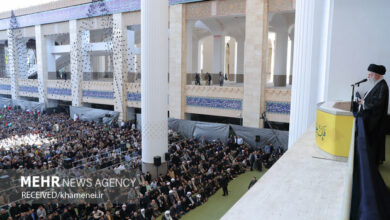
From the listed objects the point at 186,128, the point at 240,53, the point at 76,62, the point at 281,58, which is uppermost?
the point at 240,53

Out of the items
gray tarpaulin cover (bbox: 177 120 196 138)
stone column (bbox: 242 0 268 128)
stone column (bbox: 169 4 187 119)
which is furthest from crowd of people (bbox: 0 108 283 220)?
stone column (bbox: 169 4 187 119)

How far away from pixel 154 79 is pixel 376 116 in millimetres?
9602

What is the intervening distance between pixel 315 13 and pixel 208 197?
7.21m

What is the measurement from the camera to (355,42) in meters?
5.86

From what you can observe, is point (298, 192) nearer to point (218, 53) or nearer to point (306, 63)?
point (306, 63)

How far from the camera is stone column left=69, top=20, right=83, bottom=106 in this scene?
23128 mm

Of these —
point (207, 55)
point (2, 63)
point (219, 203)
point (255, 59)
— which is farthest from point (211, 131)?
point (2, 63)

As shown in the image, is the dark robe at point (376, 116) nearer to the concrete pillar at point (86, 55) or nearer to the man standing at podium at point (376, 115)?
the man standing at podium at point (376, 115)

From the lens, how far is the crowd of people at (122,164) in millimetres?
8438

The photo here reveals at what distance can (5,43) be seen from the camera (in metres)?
33.5

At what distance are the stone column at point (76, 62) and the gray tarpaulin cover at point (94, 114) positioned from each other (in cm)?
104

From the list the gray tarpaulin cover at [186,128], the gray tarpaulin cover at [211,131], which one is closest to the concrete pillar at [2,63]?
the gray tarpaulin cover at [186,128]

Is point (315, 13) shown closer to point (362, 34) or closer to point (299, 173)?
point (362, 34)

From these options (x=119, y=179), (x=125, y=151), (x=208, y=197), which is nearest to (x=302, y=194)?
(x=208, y=197)
